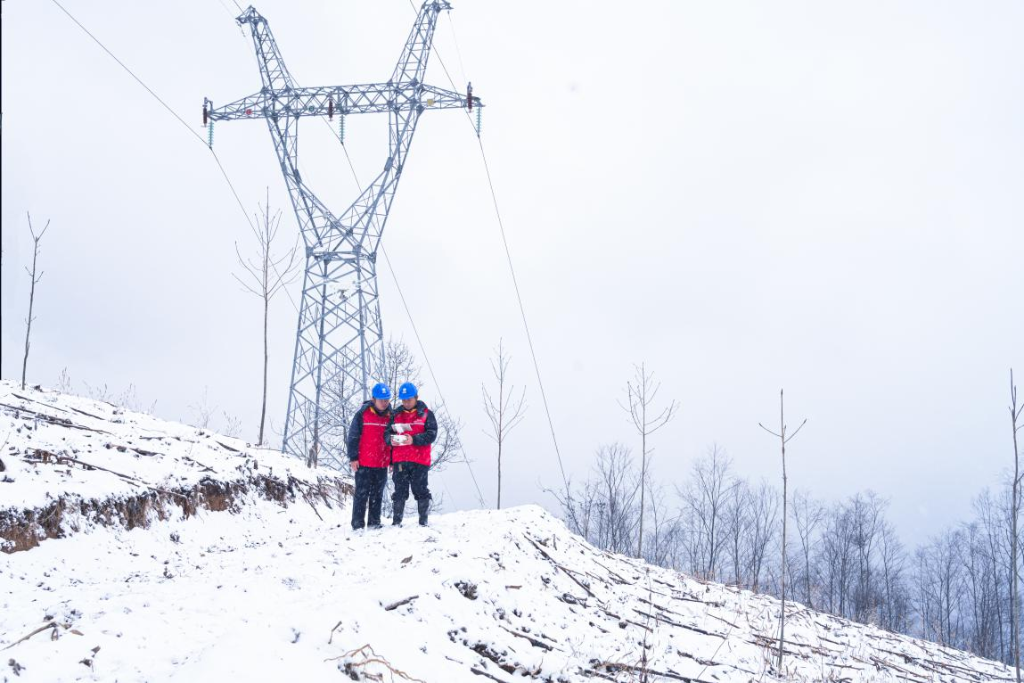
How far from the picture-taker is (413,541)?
347 inches

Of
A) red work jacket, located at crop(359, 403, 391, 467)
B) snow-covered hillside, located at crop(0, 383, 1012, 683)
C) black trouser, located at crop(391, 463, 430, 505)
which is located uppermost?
red work jacket, located at crop(359, 403, 391, 467)

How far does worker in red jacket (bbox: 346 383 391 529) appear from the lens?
9.62 m

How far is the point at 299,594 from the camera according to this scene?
636 centimetres

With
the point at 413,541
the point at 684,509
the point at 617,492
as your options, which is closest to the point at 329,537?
the point at 413,541

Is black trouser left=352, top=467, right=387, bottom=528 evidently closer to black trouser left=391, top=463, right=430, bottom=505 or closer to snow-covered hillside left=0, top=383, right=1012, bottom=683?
black trouser left=391, top=463, right=430, bottom=505

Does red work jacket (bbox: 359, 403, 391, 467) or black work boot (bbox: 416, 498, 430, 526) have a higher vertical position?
red work jacket (bbox: 359, 403, 391, 467)

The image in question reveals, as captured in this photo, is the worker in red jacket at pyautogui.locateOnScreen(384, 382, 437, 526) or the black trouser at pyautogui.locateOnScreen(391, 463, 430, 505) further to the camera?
the black trouser at pyautogui.locateOnScreen(391, 463, 430, 505)

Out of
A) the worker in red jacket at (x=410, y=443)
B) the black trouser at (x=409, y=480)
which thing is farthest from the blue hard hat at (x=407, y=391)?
the black trouser at (x=409, y=480)

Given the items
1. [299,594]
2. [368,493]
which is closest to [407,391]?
[368,493]

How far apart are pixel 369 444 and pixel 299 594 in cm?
342

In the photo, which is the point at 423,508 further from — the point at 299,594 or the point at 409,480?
the point at 299,594

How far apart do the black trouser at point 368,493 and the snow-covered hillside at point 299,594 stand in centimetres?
51

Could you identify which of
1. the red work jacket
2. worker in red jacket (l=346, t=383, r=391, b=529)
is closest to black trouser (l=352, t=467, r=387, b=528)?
worker in red jacket (l=346, t=383, r=391, b=529)

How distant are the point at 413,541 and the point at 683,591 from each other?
6.75 metres
